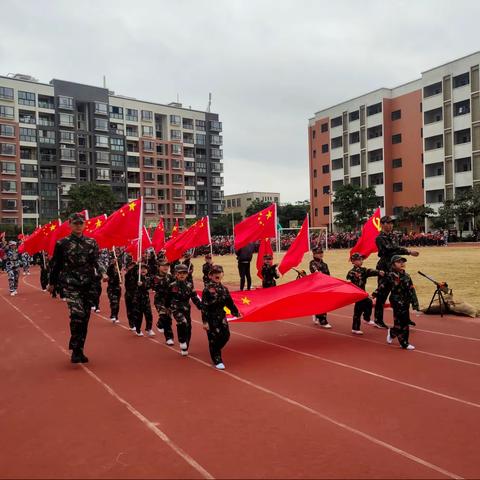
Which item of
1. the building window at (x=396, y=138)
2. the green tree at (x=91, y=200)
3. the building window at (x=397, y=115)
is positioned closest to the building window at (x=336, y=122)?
the building window at (x=397, y=115)

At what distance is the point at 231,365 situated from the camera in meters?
7.39

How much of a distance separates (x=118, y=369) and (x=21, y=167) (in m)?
69.7

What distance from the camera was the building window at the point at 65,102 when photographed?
72375mm

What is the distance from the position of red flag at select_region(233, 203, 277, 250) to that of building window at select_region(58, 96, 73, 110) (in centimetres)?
6647

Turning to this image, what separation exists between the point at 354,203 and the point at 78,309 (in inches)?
1970

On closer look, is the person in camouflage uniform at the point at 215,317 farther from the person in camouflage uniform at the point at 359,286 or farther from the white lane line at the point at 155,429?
the person in camouflage uniform at the point at 359,286

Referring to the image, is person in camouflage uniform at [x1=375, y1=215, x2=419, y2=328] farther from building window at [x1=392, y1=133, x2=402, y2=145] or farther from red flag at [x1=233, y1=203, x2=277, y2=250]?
building window at [x1=392, y1=133, x2=402, y2=145]

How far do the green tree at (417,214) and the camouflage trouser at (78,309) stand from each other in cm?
5070

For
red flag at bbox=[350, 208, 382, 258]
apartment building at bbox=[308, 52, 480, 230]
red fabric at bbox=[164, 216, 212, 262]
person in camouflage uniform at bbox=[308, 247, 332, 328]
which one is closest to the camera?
person in camouflage uniform at bbox=[308, 247, 332, 328]

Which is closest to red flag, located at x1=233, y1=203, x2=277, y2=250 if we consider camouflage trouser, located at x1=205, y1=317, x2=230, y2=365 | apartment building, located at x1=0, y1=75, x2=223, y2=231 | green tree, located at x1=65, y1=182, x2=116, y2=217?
camouflage trouser, located at x1=205, y1=317, x2=230, y2=365

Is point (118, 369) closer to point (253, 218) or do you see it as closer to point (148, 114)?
point (253, 218)

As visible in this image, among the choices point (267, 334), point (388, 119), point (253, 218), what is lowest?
point (267, 334)

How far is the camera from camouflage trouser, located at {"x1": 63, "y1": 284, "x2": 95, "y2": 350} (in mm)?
7395

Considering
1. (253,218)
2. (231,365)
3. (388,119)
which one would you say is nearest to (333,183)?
(388,119)
